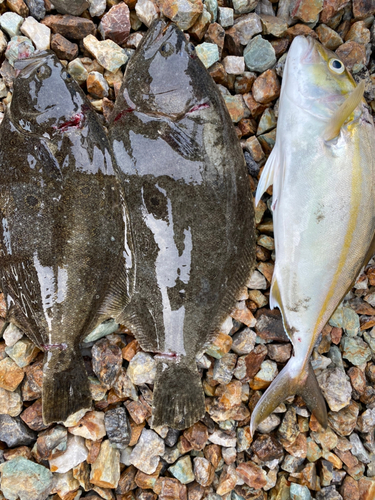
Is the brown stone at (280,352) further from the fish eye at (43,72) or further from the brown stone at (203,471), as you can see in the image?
the fish eye at (43,72)

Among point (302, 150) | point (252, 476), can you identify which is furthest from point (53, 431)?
point (302, 150)

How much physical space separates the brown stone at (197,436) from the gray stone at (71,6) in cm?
273

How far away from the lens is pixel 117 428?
2.28m

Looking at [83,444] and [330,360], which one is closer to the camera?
[83,444]

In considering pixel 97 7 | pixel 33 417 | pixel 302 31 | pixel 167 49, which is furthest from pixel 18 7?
pixel 33 417

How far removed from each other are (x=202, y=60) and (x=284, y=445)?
2546 millimetres

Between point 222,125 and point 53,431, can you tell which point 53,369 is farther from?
point 222,125

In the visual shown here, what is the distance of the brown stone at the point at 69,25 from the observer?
2.30m

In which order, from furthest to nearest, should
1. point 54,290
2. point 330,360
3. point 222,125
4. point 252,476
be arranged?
1. point 330,360
2. point 252,476
3. point 222,125
4. point 54,290

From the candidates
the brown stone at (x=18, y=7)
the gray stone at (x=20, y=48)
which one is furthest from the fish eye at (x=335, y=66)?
the brown stone at (x=18, y=7)

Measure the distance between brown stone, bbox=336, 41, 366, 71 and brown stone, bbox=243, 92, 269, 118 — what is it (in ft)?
2.00

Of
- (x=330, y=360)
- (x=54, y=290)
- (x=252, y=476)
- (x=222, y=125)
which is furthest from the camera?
(x=330, y=360)

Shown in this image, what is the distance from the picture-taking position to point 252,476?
235 centimetres

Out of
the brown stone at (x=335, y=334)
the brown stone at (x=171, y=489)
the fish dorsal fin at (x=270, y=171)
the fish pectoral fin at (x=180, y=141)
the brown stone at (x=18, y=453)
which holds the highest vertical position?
the fish pectoral fin at (x=180, y=141)
